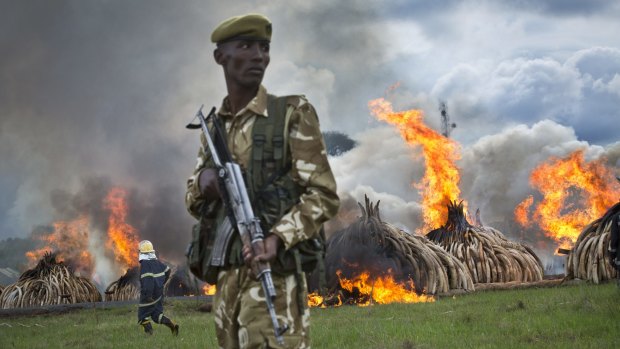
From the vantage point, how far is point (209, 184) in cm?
375

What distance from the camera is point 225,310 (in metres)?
3.70

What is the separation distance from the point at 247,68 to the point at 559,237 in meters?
27.7

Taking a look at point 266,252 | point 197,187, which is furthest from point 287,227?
point 197,187

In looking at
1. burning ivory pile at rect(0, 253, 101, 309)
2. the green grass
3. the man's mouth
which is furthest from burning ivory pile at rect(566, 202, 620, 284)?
burning ivory pile at rect(0, 253, 101, 309)

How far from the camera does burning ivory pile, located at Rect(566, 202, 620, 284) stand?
14.7m

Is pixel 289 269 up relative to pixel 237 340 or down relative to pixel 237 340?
up

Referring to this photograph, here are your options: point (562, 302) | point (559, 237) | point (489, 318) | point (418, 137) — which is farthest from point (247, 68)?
point (559, 237)

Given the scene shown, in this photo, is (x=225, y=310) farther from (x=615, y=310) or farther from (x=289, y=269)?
(x=615, y=310)

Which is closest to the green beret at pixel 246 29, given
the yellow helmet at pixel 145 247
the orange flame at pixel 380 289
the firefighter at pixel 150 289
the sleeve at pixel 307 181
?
the sleeve at pixel 307 181

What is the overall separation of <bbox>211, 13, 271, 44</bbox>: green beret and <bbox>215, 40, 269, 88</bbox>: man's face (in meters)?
0.03

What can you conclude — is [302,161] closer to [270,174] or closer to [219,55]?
[270,174]

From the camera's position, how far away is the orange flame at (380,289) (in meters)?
14.7

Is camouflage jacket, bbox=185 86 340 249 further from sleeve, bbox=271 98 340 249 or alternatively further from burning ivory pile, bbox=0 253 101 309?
burning ivory pile, bbox=0 253 101 309

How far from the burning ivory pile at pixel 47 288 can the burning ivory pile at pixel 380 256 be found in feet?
28.3
